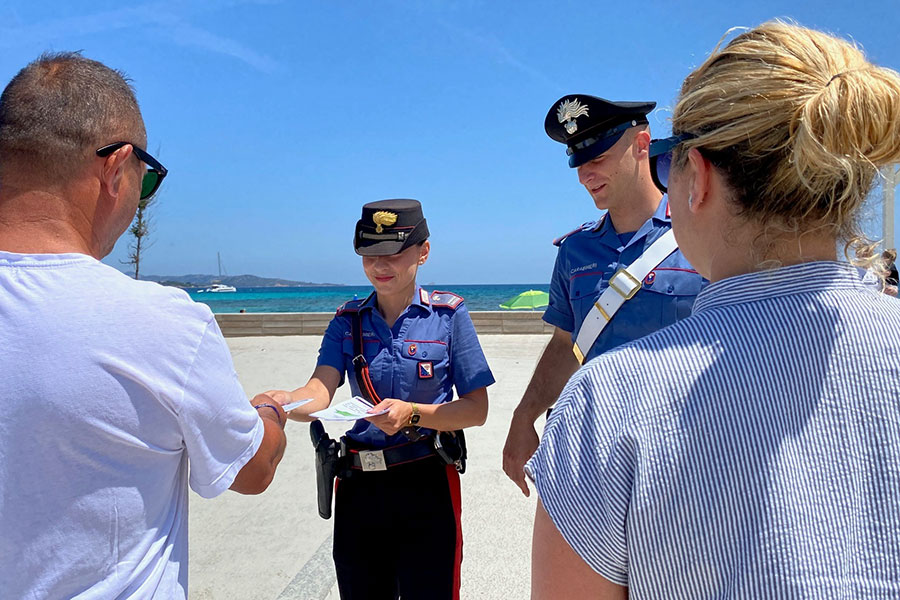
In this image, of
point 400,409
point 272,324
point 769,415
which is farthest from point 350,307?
point 272,324

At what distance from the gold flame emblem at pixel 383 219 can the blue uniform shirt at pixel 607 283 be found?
83 centimetres

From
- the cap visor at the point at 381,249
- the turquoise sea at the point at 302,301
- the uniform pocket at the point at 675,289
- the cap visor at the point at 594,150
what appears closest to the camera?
the uniform pocket at the point at 675,289

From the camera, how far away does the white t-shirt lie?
1233 mm

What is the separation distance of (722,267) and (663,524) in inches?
18.6

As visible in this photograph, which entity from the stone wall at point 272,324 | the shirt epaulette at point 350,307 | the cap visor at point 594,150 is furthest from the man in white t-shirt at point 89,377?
the stone wall at point 272,324

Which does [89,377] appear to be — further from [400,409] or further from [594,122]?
[594,122]

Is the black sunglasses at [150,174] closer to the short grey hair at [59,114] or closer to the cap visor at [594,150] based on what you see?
the short grey hair at [59,114]

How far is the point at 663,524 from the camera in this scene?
0.91 meters

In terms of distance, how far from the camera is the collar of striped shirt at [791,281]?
3.20 feet

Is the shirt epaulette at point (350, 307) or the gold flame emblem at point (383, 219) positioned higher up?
the gold flame emblem at point (383, 219)

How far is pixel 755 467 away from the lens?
35.2 inches

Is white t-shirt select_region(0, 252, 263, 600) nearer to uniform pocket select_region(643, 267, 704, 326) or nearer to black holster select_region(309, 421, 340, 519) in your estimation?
black holster select_region(309, 421, 340, 519)

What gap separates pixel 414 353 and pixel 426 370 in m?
0.10

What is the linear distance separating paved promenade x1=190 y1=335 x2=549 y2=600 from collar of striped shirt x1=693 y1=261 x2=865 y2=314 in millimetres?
2035
